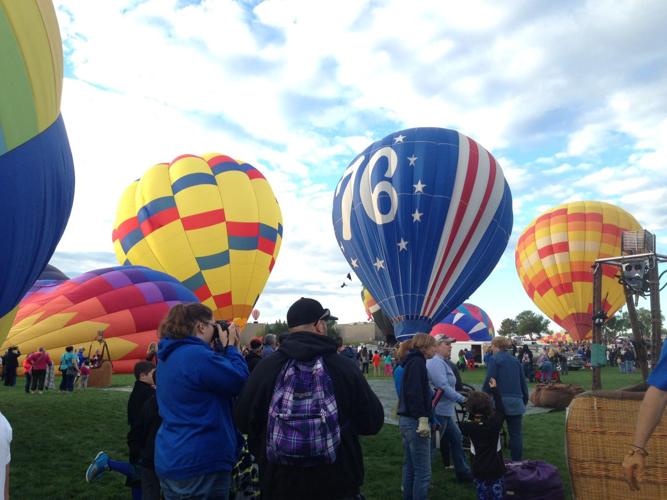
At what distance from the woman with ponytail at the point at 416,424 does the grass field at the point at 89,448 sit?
0.77 meters

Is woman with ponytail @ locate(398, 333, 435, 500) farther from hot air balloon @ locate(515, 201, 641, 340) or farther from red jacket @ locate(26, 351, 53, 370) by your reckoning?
hot air balloon @ locate(515, 201, 641, 340)

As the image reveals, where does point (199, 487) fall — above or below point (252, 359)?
below

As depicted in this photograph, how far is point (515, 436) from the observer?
624cm

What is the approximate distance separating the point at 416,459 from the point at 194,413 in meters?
2.59

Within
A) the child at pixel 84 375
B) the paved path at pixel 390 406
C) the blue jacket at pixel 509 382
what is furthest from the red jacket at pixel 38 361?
the blue jacket at pixel 509 382

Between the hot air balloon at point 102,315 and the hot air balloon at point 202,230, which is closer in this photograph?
the hot air balloon at point 102,315

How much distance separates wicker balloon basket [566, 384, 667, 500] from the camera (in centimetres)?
388

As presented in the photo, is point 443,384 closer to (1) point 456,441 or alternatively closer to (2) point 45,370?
(1) point 456,441

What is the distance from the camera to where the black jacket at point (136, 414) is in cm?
407

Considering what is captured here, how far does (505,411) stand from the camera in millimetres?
6195

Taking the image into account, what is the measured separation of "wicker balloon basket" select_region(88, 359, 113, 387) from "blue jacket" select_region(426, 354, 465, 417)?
1115cm

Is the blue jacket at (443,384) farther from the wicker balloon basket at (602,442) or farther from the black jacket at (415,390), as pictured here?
the wicker balloon basket at (602,442)

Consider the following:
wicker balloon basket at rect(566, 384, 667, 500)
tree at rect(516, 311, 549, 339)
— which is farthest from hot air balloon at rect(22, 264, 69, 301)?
tree at rect(516, 311, 549, 339)

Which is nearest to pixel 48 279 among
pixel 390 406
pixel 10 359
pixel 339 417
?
pixel 10 359
